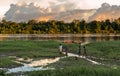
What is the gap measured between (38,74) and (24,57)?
76.7 feet

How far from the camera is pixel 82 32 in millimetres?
196375

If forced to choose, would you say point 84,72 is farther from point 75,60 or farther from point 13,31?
point 13,31

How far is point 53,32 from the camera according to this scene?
196m

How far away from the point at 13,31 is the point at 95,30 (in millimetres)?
40948

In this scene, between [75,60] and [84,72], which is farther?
[75,60]

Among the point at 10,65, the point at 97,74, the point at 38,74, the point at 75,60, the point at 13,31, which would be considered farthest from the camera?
the point at 13,31

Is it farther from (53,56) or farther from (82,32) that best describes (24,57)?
(82,32)

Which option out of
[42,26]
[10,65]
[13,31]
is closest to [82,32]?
[42,26]

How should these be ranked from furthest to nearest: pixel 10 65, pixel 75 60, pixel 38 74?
pixel 75 60, pixel 10 65, pixel 38 74

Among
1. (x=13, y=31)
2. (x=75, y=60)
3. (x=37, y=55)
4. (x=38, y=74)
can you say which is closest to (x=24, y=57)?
(x=37, y=55)

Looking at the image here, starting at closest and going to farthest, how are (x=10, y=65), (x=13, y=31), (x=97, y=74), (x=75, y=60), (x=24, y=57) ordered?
(x=97, y=74) → (x=10, y=65) → (x=75, y=60) → (x=24, y=57) → (x=13, y=31)

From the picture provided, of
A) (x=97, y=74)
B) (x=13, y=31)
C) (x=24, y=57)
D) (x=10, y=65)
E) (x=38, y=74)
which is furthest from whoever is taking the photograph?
(x=13, y=31)

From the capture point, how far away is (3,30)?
7589 inches

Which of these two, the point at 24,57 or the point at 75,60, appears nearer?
the point at 75,60
